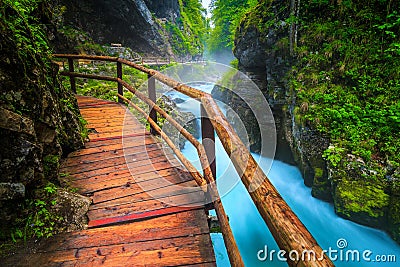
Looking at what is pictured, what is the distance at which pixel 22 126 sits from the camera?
2205 millimetres

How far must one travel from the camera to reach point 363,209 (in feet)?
19.7

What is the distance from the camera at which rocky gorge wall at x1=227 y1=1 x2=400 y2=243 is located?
594 cm

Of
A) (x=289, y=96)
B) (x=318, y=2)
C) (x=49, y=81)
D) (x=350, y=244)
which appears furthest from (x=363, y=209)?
(x=318, y=2)

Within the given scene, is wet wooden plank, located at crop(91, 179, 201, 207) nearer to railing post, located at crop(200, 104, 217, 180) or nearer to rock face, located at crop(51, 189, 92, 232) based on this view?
rock face, located at crop(51, 189, 92, 232)

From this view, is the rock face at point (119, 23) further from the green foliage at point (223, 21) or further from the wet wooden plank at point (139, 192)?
the wet wooden plank at point (139, 192)

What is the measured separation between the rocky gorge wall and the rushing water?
0.32 meters

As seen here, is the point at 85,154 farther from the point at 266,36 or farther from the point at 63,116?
the point at 266,36

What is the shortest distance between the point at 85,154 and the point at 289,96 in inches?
324

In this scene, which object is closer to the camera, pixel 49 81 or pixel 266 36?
pixel 49 81

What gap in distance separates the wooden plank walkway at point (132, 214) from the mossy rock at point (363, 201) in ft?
16.4

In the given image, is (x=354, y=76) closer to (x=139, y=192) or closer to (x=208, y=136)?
(x=208, y=136)

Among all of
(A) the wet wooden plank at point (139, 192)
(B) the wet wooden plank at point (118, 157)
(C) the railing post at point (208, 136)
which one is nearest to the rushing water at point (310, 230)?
(B) the wet wooden plank at point (118, 157)

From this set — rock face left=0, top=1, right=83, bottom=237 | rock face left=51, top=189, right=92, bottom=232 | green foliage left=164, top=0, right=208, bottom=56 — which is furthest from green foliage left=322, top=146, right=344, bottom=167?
green foliage left=164, top=0, right=208, bottom=56

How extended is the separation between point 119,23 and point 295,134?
24923mm
